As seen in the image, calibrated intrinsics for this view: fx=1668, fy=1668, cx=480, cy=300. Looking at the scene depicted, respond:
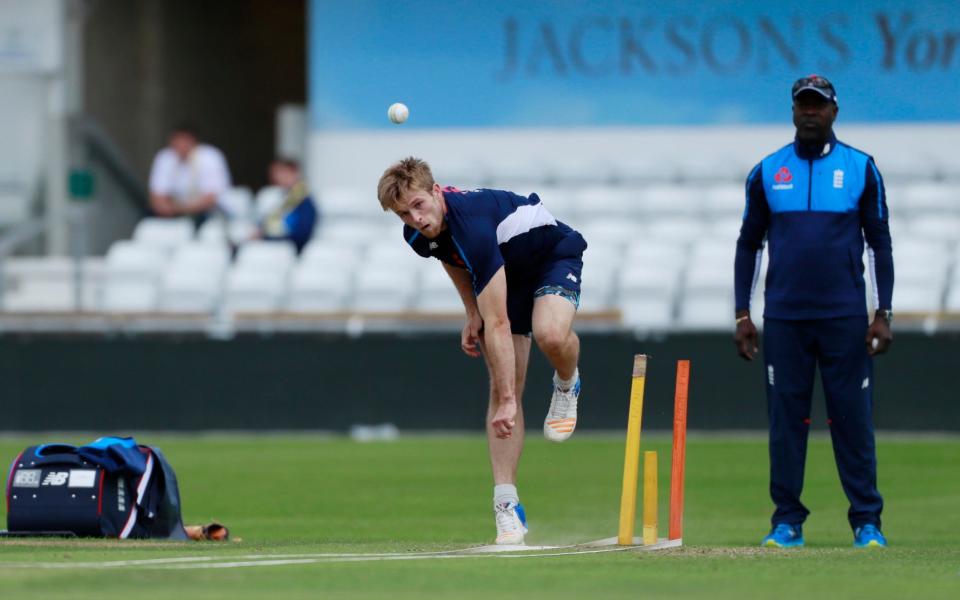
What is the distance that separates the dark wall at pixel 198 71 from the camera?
2497 cm

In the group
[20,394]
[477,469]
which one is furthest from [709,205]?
[20,394]

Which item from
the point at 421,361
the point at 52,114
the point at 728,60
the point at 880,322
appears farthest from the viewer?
the point at 52,114

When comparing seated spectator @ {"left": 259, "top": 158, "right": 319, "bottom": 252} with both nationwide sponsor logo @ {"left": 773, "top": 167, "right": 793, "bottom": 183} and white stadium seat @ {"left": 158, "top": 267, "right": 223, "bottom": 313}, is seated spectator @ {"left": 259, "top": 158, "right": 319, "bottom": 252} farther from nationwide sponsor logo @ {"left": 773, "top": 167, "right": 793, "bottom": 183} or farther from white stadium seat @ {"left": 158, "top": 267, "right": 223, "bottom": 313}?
nationwide sponsor logo @ {"left": 773, "top": 167, "right": 793, "bottom": 183}

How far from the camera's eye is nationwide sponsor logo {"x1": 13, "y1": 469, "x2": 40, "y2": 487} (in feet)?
29.1

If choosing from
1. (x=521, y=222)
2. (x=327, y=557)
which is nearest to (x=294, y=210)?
(x=521, y=222)

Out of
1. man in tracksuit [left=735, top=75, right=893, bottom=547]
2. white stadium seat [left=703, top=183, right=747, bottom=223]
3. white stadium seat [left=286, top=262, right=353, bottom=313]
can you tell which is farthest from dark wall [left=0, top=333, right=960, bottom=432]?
man in tracksuit [left=735, top=75, right=893, bottom=547]

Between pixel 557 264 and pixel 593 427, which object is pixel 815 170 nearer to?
pixel 557 264

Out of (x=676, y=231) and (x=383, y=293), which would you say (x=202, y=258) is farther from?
(x=676, y=231)

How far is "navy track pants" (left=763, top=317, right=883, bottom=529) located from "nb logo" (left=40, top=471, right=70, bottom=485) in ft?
12.2

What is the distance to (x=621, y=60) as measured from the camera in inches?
856

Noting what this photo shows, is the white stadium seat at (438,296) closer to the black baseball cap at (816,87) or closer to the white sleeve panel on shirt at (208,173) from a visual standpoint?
the white sleeve panel on shirt at (208,173)

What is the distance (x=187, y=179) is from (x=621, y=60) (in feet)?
19.1

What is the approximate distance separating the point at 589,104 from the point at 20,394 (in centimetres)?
862

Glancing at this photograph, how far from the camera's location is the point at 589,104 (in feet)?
71.6
